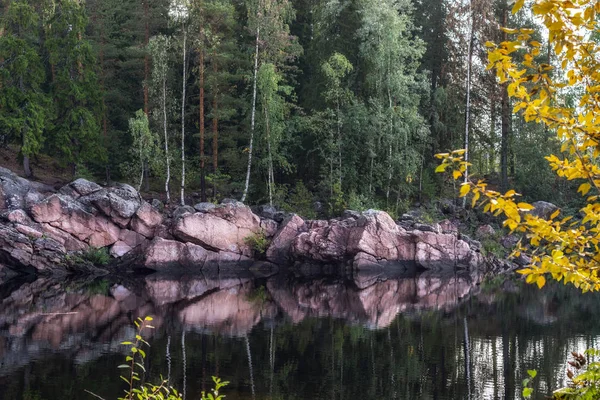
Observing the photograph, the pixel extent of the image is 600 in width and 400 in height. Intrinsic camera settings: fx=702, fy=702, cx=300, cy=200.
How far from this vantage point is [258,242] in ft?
96.7

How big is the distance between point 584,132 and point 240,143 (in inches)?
1385

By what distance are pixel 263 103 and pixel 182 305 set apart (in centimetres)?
1502

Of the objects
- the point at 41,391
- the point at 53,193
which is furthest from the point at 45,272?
the point at 41,391

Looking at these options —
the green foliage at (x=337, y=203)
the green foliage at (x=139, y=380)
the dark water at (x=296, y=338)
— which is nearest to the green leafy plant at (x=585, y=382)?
the green foliage at (x=139, y=380)

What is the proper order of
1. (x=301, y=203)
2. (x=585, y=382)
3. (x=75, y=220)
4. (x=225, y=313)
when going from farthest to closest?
(x=301, y=203) < (x=75, y=220) < (x=225, y=313) < (x=585, y=382)

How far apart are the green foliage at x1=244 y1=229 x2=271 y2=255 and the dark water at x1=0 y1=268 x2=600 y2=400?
452 centimetres

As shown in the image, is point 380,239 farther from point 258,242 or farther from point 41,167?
point 41,167

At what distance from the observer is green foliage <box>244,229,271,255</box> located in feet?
96.9

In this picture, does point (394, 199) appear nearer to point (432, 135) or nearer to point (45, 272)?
A: point (432, 135)

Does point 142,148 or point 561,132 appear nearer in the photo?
point 561,132

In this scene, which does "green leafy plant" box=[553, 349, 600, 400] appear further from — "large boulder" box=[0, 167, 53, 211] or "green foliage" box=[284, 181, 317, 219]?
"green foliage" box=[284, 181, 317, 219]

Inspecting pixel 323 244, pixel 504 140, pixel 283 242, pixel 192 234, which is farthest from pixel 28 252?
pixel 504 140

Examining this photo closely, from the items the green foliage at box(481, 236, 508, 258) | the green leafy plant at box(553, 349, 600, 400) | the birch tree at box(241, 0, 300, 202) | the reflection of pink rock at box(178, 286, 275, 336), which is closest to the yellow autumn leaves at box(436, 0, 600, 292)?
the green leafy plant at box(553, 349, 600, 400)

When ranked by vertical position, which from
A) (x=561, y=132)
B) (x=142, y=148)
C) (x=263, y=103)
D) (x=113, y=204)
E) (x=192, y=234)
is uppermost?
(x=263, y=103)
